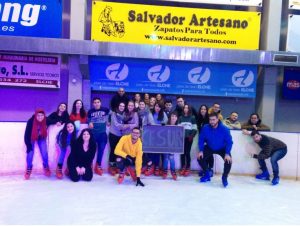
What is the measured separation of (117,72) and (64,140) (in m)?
3.23

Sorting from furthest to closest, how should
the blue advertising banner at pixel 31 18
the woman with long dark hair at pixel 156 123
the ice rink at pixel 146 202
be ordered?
the blue advertising banner at pixel 31 18 → the woman with long dark hair at pixel 156 123 → the ice rink at pixel 146 202

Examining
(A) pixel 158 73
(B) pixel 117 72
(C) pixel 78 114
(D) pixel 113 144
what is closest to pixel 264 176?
(D) pixel 113 144

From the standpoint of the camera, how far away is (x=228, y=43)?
848cm

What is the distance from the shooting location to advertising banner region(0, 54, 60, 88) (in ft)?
27.3

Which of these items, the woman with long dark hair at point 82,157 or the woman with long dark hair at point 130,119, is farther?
the woman with long dark hair at point 130,119

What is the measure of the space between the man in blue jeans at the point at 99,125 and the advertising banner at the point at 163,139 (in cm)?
73

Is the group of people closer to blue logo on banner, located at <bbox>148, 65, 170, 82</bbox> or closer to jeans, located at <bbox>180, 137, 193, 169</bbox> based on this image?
jeans, located at <bbox>180, 137, 193, 169</bbox>

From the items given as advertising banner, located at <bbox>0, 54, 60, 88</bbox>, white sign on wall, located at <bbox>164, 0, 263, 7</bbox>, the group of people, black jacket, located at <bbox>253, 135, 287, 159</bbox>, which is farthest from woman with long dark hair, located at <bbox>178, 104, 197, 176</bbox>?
advertising banner, located at <bbox>0, 54, 60, 88</bbox>

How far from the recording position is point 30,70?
842 centimetres

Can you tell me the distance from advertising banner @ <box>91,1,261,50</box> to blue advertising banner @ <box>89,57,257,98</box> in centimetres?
54

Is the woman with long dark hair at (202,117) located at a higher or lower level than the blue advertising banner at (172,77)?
lower

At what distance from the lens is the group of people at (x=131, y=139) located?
534 cm

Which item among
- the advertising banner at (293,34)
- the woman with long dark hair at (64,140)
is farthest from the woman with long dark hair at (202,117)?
the advertising banner at (293,34)

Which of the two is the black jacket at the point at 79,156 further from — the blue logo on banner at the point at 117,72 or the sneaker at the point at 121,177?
the blue logo on banner at the point at 117,72
